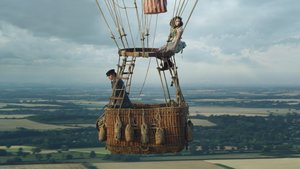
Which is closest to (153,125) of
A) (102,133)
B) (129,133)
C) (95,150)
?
(129,133)

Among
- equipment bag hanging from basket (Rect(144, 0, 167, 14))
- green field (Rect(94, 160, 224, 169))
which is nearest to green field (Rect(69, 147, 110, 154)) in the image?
green field (Rect(94, 160, 224, 169))

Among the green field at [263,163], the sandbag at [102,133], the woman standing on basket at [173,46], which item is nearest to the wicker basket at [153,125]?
the sandbag at [102,133]

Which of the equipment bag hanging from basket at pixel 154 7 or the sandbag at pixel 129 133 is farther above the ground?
the equipment bag hanging from basket at pixel 154 7

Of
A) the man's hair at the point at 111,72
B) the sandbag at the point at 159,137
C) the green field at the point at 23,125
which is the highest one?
the man's hair at the point at 111,72

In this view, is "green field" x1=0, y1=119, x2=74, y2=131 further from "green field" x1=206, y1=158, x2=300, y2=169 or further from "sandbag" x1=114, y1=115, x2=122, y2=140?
"sandbag" x1=114, y1=115, x2=122, y2=140

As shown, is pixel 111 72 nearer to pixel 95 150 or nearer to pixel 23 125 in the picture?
pixel 95 150

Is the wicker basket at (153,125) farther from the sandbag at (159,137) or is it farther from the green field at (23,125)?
the green field at (23,125)

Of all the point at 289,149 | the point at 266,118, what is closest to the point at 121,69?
the point at 289,149
